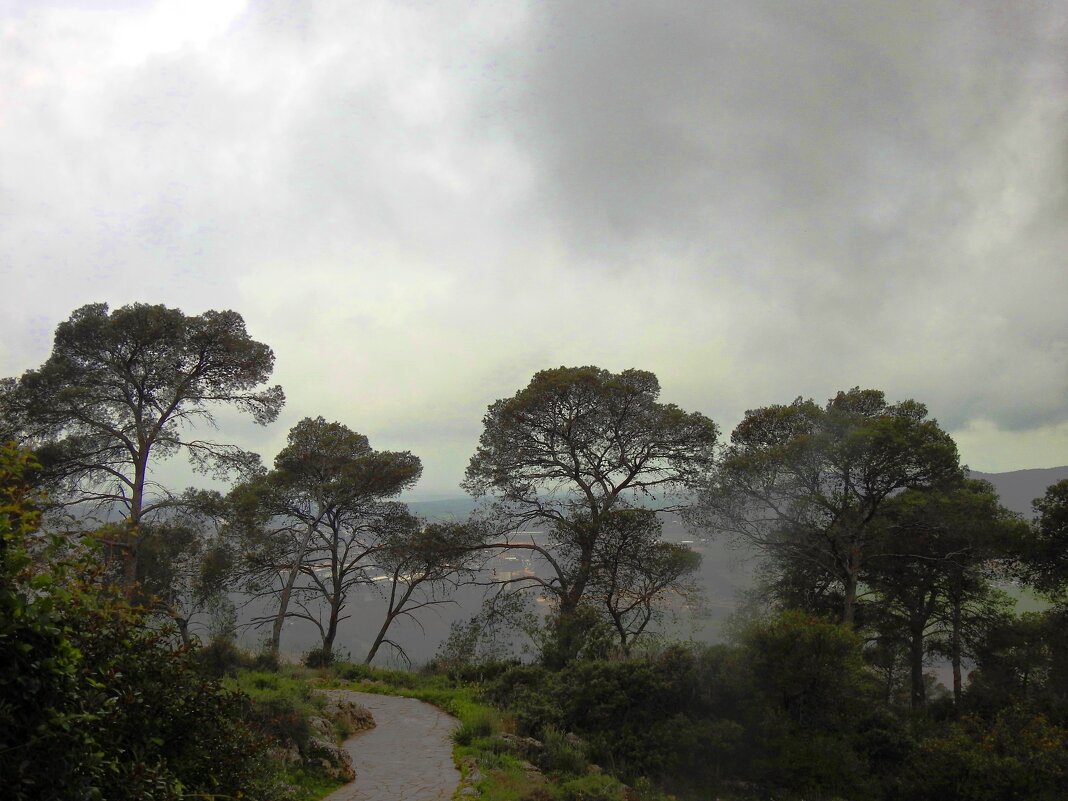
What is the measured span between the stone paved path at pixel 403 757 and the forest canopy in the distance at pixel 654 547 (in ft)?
6.61

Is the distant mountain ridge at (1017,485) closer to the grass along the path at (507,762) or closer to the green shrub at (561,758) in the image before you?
the grass along the path at (507,762)

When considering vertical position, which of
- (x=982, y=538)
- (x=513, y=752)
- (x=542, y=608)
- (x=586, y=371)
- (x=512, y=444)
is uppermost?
(x=586, y=371)

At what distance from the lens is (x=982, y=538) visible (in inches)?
602

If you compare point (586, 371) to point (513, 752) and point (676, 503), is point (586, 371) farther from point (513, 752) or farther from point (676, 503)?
point (513, 752)

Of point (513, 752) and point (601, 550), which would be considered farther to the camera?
point (601, 550)

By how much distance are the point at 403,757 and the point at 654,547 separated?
8.55 m

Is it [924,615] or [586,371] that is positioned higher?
[586,371]

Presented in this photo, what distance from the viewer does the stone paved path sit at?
8250 mm

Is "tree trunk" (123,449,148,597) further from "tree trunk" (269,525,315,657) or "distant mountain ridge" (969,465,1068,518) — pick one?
"distant mountain ridge" (969,465,1068,518)

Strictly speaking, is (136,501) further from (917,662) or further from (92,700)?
(917,662)

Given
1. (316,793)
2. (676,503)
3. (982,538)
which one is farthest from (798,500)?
(316,793)

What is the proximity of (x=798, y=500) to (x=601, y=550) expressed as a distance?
5449mm

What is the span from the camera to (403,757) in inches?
395

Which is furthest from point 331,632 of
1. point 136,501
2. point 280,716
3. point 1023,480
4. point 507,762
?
point 1023,480
